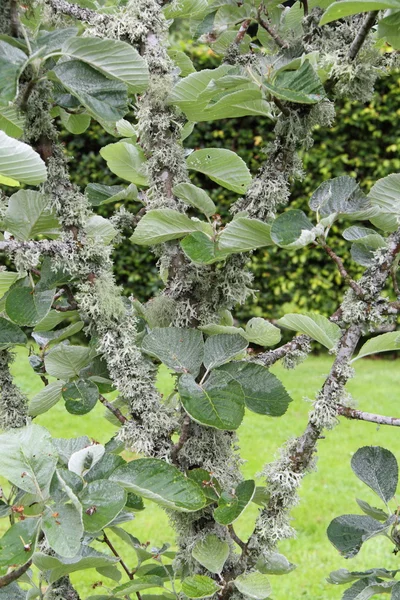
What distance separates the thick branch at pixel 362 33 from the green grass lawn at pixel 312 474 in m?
1.20

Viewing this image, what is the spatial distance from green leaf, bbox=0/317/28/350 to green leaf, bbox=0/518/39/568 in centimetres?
29

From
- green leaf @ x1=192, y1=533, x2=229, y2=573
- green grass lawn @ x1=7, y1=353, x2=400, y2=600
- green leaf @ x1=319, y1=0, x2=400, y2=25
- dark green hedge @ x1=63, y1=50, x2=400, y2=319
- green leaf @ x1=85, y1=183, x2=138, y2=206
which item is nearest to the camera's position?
green leaf @ x1=319, y1=0, x2=400, y2=25

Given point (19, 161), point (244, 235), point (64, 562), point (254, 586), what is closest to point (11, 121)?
point (19, 161)

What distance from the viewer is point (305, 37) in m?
0.98

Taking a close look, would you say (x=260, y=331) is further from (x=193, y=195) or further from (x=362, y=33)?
(x=362, y=33)

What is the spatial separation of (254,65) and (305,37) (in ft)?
0.34

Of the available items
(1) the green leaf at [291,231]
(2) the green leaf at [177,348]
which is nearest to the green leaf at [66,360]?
(2) the green leaf at [177,348]

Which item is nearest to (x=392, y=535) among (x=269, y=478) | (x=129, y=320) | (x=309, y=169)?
(x=269, y=478)

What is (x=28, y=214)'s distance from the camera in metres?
0.86

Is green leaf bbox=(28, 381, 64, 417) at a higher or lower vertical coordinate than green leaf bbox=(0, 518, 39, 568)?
lower

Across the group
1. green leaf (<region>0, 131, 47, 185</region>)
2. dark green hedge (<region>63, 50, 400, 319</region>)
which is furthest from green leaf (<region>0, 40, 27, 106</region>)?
dark green hedge (<region>63, 50, 400, 319</region>)

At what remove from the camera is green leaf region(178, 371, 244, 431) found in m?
0.79

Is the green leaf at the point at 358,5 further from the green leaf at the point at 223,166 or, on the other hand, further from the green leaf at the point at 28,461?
the green leaf at the point at 28,461

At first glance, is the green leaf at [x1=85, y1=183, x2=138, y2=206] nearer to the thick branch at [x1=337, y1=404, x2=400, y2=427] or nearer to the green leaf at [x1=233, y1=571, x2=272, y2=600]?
the thick branch at [x1=337, y1=404, x2=400, y2=427]
